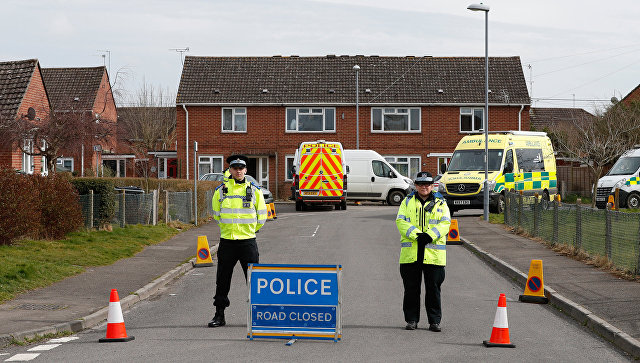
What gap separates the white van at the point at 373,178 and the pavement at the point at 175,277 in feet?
56.1

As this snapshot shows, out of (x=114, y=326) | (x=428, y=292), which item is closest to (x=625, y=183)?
(x=428, y=292)

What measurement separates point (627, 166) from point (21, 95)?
78.1 ft

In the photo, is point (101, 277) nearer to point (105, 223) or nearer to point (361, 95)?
point (105, 223)

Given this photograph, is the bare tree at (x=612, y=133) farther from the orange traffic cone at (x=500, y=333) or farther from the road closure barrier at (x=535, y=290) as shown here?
the orange traffic cone at (x=500, y=333)

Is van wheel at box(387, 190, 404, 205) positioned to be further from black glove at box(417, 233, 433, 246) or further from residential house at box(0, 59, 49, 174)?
black glove at box(417, 233, 433, 246)

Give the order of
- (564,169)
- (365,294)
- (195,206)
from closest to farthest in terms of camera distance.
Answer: (365,294) < (195,206) < (564,169)

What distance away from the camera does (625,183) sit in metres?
31.9

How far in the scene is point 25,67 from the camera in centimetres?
3447

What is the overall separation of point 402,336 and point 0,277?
6.51 meters

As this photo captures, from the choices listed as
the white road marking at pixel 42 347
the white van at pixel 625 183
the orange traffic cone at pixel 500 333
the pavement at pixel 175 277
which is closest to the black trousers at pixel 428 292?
the orange traffic cone at pixel 500 333

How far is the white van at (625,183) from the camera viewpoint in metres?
31.8

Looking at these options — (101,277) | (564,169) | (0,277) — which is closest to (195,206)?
(101,277)

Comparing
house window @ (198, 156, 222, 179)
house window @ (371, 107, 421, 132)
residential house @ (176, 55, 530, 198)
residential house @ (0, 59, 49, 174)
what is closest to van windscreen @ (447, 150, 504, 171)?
residential house @ (176, 55, 530, 198)

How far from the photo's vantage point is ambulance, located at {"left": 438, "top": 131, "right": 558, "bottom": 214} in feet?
91.1
